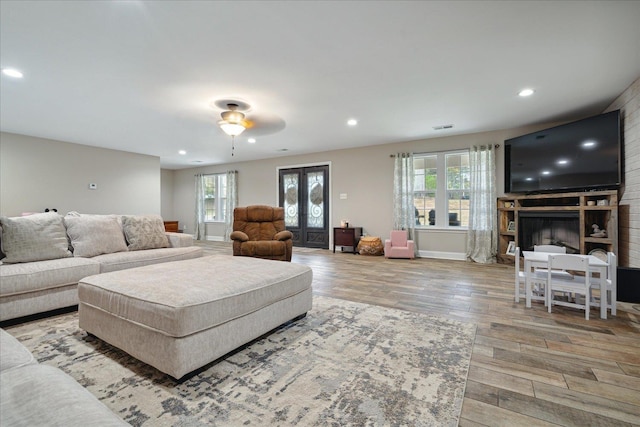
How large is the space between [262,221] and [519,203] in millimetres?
4576

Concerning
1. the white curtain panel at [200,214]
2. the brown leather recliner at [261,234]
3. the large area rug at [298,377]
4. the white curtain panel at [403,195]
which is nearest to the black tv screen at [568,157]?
the white curtain panel at [403,195]

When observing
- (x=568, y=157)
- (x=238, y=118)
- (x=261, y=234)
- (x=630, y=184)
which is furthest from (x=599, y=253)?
(x=238, y=118)

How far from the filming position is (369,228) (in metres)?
6.72

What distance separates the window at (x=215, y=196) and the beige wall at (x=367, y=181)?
27 cm

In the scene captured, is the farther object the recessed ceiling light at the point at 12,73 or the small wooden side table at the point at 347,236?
the small wooden side table at the point at 347,236

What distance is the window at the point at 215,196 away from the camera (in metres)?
9.18

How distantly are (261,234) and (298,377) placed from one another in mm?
3349

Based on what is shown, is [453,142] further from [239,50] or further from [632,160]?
[239,50]

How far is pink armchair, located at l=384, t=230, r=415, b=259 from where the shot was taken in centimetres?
574

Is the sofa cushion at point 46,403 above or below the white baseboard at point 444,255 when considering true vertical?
above

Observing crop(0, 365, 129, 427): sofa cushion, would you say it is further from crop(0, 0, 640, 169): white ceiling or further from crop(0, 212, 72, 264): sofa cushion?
crop(0, 212, 72, 264): sofa cushion

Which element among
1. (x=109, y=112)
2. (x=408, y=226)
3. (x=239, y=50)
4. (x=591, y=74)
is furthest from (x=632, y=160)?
(x=109, y=112)

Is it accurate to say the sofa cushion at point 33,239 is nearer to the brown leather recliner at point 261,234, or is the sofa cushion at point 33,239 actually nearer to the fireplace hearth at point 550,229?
the brown leather recliner at point 261,234

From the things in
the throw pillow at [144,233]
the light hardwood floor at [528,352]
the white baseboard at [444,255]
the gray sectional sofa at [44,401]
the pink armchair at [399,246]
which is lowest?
the light hardwood floor at [528,352]
